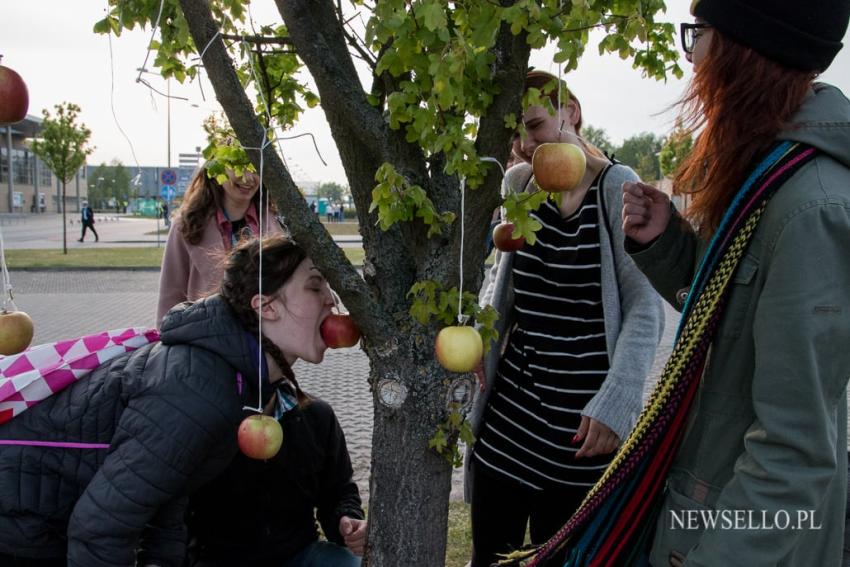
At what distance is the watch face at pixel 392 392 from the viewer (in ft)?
5.24

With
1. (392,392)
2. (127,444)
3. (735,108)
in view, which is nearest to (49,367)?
(127,444)

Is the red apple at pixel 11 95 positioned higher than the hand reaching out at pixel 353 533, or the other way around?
the red apple at pixel 11 95

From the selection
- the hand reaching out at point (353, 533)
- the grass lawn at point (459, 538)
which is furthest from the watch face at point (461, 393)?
the grass lawn at point (459, 538)

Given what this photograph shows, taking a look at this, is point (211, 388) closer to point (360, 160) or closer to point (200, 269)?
point (360, 160)

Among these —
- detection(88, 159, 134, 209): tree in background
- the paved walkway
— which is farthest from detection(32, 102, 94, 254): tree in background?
detection(88, 159, 134, 209): tree in background

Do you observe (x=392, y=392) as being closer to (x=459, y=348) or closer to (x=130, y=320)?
(x=459, y=348)

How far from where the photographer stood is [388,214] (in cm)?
134

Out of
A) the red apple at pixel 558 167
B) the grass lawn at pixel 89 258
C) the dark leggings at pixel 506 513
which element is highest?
the red apple at pixel 558 167

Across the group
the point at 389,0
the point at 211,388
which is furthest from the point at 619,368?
the point at 389,0

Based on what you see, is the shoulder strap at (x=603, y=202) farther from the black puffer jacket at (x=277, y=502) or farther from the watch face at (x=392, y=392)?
the black puffer jacket at (x=277, y=502)

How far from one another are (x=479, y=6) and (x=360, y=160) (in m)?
0.53

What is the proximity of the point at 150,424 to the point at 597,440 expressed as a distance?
49.7 inches

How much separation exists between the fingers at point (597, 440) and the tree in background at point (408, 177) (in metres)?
0.56

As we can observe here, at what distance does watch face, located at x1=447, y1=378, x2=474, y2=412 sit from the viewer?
163cm
